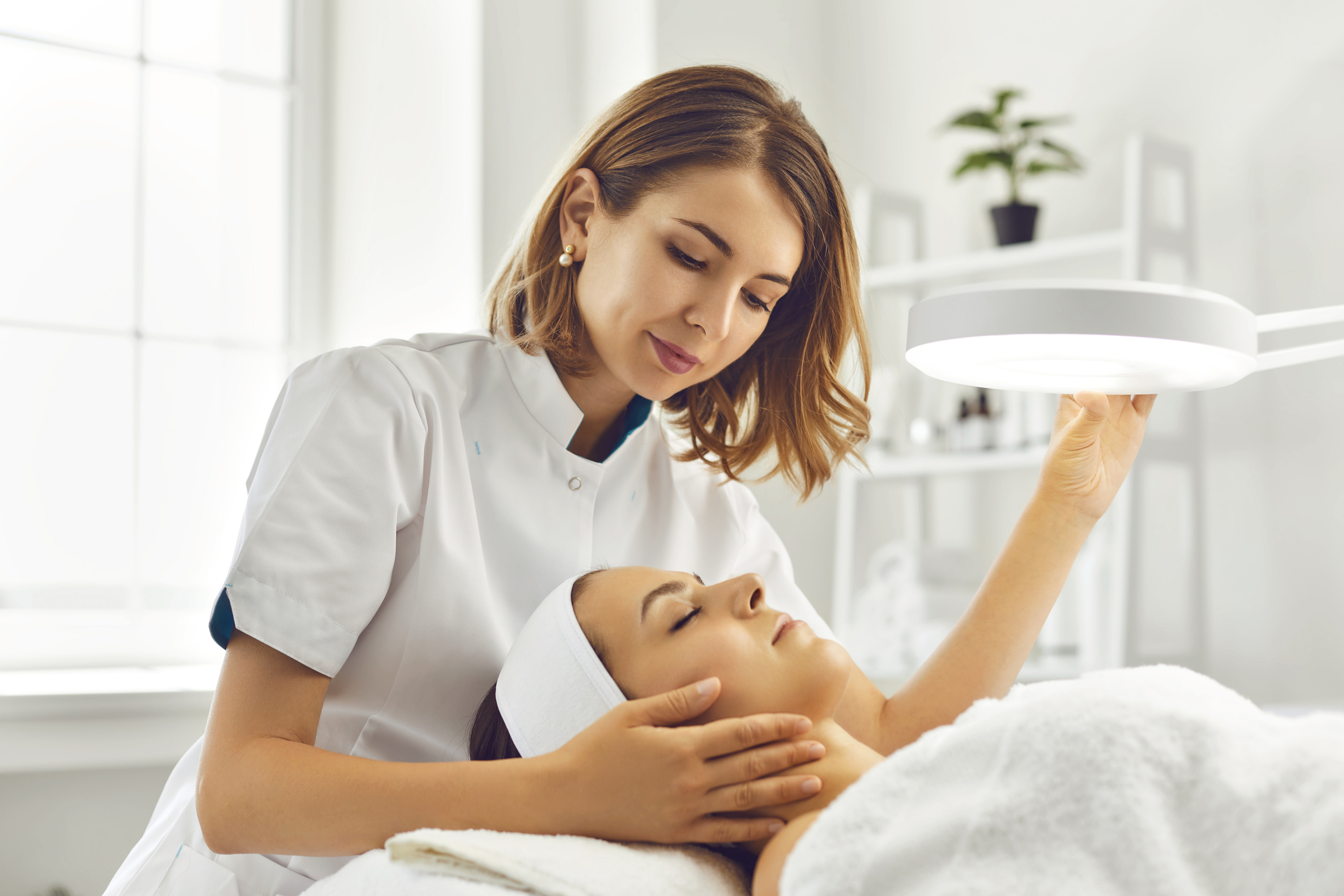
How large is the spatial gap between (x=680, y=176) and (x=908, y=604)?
175 centimetres

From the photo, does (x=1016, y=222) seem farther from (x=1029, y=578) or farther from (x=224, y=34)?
(x=224, y=34)

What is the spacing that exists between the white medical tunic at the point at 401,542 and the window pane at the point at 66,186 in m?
1.48

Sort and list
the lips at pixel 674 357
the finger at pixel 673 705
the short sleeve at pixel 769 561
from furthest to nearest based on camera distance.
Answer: the short sleeve at pixel 769 561 < the lips at pixel 674 357 < the finger at pixel 673 705

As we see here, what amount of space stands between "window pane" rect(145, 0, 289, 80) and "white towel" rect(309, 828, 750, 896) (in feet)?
7.56

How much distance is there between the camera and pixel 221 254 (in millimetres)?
2580

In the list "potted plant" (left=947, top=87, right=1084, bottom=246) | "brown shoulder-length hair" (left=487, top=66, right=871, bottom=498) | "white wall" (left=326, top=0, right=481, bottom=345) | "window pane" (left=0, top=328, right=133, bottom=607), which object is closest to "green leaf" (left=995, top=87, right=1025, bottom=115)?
"potted plant" (left=947, top=87, right=1084, bottom=246)

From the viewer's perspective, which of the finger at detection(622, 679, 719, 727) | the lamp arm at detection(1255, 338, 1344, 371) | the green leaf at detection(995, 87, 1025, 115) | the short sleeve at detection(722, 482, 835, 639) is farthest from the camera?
the green leaf at detection(995, 87, 1025, 115)

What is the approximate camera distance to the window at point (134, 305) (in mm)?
2311

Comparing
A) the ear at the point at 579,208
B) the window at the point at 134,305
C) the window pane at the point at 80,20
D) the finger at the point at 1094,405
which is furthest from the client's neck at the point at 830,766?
the window pane at the point at 80,20

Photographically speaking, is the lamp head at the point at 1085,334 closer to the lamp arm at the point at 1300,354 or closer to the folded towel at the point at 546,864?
the lamp arm at the point at 1300,354

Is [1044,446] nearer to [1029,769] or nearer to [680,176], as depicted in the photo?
[680,176]

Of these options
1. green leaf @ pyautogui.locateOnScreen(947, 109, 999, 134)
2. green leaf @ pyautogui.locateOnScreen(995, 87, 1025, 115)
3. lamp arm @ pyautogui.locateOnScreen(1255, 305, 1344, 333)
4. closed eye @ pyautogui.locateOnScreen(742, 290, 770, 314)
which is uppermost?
green leaf @ pyautogui.locateOnScreen(995, 87, 1025, 115)

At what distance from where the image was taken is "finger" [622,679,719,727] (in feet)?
2.99

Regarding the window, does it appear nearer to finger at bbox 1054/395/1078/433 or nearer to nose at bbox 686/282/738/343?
nose at bbox 686/282/738/343
